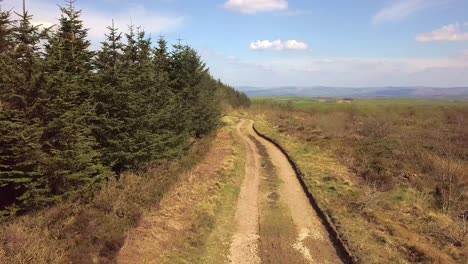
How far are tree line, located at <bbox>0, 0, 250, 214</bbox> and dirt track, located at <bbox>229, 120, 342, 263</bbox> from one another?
6409mm

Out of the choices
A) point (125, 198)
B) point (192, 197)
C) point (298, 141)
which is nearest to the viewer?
point (125, 198)

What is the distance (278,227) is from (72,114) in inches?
373

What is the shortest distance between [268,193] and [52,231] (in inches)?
390

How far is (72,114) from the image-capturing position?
53.5ft

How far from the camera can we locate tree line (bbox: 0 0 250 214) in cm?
1523

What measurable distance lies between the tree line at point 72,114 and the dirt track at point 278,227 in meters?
6.41

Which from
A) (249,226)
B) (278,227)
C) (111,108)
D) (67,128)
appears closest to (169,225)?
(249,226)

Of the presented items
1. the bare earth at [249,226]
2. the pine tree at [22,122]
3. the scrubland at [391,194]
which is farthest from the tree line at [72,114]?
the scrubland at [391,194]

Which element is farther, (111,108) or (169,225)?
(111,108)

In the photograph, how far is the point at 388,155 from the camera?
96.8 feet

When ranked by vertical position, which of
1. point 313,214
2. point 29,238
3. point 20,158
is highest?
point 20,158

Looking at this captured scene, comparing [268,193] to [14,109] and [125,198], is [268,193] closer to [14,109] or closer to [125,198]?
[125,198]

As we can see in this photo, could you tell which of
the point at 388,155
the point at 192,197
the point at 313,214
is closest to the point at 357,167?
the point at 388,155

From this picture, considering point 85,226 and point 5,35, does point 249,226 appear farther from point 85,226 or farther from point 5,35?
point 5,35
